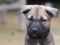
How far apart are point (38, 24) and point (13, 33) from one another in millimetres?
5246

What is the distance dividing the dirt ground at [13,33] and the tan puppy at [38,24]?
341 cm

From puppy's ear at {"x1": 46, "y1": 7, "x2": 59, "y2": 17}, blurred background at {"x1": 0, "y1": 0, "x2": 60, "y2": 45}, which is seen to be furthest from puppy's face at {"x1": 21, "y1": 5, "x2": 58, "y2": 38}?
blurred background at {"x1": 0, "y1": 0, "x2": 60, "y2": 45}

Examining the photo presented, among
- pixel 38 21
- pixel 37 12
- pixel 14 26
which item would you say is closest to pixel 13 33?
pixel 14 26

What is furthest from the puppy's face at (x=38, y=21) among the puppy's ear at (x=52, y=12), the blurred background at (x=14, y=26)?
the blurred background at (x=14, y=26)

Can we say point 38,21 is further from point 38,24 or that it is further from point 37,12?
point 37,12

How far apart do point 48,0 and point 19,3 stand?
4.12 meters

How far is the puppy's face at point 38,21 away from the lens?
23.3ft

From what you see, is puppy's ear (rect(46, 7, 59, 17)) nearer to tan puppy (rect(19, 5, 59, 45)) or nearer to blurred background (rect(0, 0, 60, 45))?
tan puppy (rect(19, 5, 59, 45))

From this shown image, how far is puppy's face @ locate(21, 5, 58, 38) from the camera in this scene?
7113 mm

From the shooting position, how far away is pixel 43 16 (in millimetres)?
7246

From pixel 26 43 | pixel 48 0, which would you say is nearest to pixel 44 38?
pixel 26 43

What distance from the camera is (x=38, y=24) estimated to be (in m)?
7.13

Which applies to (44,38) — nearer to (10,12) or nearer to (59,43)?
(59,43)

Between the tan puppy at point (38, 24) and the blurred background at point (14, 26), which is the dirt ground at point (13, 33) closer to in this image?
the blurred background at point (14, 26)
